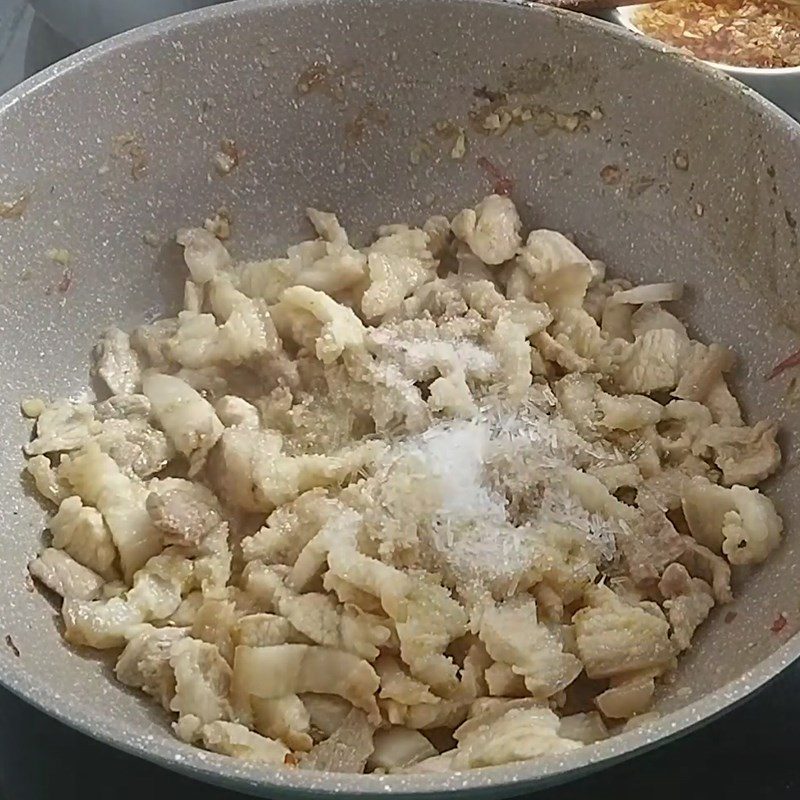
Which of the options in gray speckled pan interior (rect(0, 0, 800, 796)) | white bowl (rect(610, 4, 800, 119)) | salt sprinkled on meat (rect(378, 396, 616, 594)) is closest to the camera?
salt sprinkled on meat (rect(378, 396, 616, 594))

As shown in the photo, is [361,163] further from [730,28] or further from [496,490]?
[730,28]

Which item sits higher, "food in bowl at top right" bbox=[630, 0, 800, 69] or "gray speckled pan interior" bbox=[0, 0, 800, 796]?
"food in bowl at top right" bbox=[630, 0, 800, 69]

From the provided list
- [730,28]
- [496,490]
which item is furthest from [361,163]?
[730,28]

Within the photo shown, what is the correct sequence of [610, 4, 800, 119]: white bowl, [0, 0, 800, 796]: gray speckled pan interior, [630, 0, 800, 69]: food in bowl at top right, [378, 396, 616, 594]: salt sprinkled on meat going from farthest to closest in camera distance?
[630, 0, 800, 69]: food in bowl at top right → [610, 4, 800, 119]: white bowl → [0, 0, 800, 796]: gray speckled pan interior → [378, 396, 616, 594]: salt sprinkled on meat

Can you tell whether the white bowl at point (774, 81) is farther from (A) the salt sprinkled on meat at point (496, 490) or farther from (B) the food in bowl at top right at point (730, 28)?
(A) the salt sprinkled on meat at point (496, 490)

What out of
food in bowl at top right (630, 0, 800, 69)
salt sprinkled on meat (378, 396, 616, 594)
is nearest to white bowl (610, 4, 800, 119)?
food in bowl at top right (630, 0, 800, 69)

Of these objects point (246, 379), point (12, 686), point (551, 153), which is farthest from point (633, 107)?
point (12, 686)

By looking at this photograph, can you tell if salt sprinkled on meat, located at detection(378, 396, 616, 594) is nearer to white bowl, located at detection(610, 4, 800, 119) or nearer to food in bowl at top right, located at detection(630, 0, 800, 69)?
white bowl, located at detection(610, 4, 800, 119)
